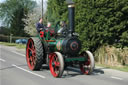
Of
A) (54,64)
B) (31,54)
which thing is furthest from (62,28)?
(31,54)

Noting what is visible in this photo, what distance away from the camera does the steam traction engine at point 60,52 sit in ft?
31.1

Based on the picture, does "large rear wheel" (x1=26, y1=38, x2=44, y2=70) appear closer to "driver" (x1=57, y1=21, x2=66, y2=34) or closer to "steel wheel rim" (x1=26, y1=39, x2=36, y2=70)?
"steel wheel rim" (x1=26, y1=39, x2=36, y2=70)

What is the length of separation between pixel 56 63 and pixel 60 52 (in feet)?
2.99

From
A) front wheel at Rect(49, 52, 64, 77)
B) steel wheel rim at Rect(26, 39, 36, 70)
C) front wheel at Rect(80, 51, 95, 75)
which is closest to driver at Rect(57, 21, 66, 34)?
front wheel at Rect(49, 52, 64, 77)

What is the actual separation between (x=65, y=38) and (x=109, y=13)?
6.00 metres

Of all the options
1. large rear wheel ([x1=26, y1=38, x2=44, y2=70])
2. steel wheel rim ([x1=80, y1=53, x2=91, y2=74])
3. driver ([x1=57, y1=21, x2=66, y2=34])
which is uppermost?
driver ([x1=57, y1=21, x2=66, y2=34])

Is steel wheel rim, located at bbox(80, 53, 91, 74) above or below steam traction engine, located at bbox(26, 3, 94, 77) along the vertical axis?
below

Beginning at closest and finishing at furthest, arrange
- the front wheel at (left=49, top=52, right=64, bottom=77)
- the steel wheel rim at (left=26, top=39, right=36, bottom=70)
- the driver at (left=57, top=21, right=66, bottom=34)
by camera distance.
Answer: the front wheel at (left=49, top=52, right=64, bottom=77)
the driver at (left=57, top=21, right=66, bottom=34)
the steel wheel rim at (left=26, top=39, right=36, bottom=70)

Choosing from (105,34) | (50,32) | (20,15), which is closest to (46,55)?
(50,32)

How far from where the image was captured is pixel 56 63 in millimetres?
9570

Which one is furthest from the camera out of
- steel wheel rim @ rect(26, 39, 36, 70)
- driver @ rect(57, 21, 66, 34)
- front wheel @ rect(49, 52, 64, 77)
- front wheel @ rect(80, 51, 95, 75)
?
steel wheel rim @ rect(26, 39, 36, 70)

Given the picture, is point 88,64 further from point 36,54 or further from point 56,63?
point 36,54

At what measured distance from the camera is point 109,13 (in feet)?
48.7

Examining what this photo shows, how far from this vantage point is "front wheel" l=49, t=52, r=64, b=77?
9.06 m
